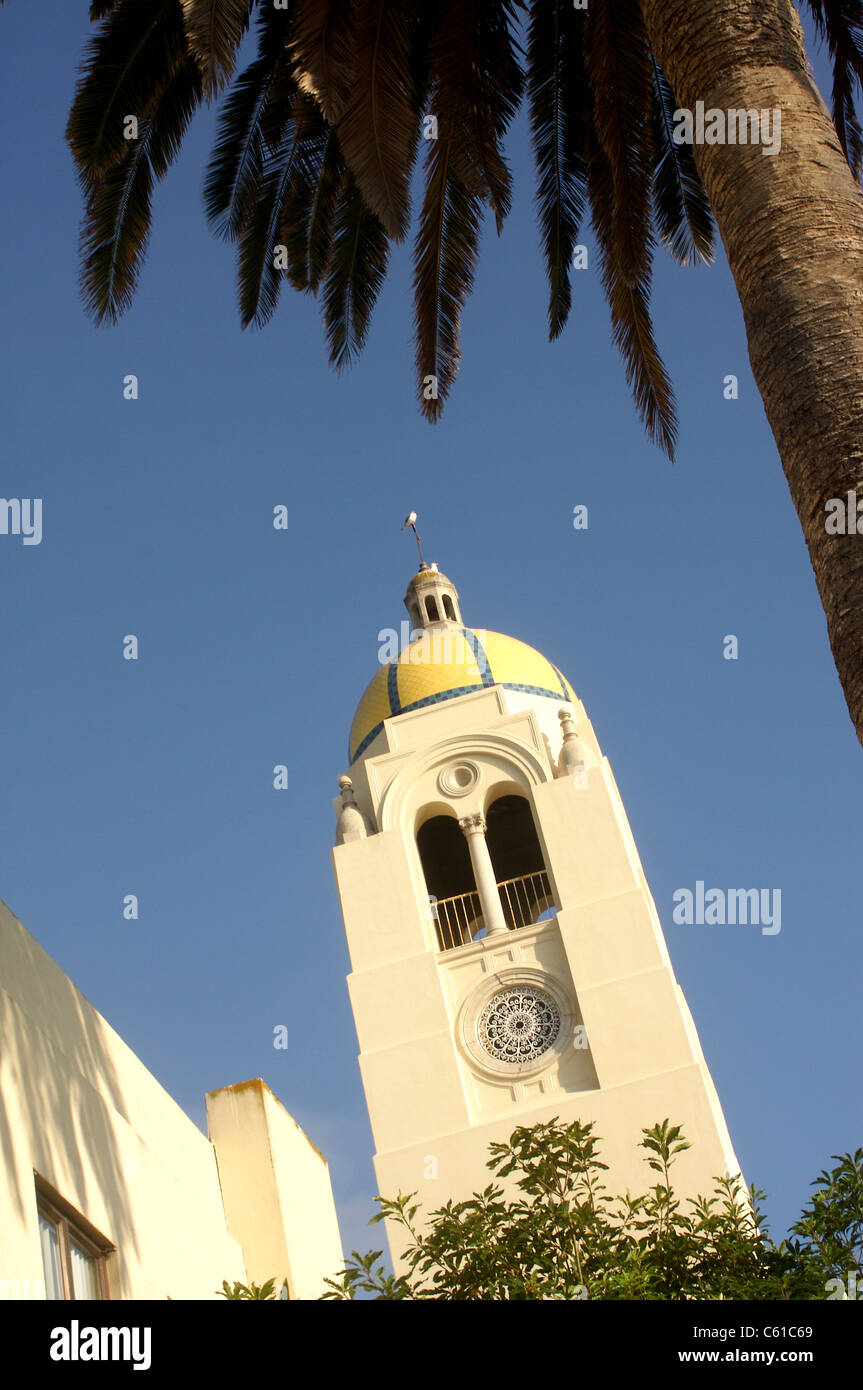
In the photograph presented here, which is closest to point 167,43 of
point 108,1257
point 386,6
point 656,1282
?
point 386,6

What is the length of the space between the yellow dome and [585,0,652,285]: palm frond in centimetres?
1808

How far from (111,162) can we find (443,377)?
2.67 m

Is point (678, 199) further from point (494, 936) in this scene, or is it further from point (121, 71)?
point (494, 936)

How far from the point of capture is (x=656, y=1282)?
10203mm

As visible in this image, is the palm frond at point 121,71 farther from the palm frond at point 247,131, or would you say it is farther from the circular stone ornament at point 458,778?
the circular stone ornament at point 458,778

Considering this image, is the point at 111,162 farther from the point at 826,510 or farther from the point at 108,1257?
the point at 108,1257

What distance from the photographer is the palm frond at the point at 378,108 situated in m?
9.13

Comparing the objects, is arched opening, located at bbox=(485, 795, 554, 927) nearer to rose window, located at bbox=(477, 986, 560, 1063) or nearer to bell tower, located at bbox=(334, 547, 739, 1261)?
bell tower, located at bbox=(334, 547, 739, 1261)

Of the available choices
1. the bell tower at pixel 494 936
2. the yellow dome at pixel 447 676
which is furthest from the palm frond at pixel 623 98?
the yellow dome at pixel 447 676

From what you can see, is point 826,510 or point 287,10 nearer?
point 826,510

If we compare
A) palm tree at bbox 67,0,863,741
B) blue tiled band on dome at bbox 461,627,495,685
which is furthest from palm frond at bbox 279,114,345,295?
blue tiled band on dome at bbox 461,627,495,685

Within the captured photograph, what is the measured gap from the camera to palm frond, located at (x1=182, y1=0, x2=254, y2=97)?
8.43 metres

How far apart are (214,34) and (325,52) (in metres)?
0.75
